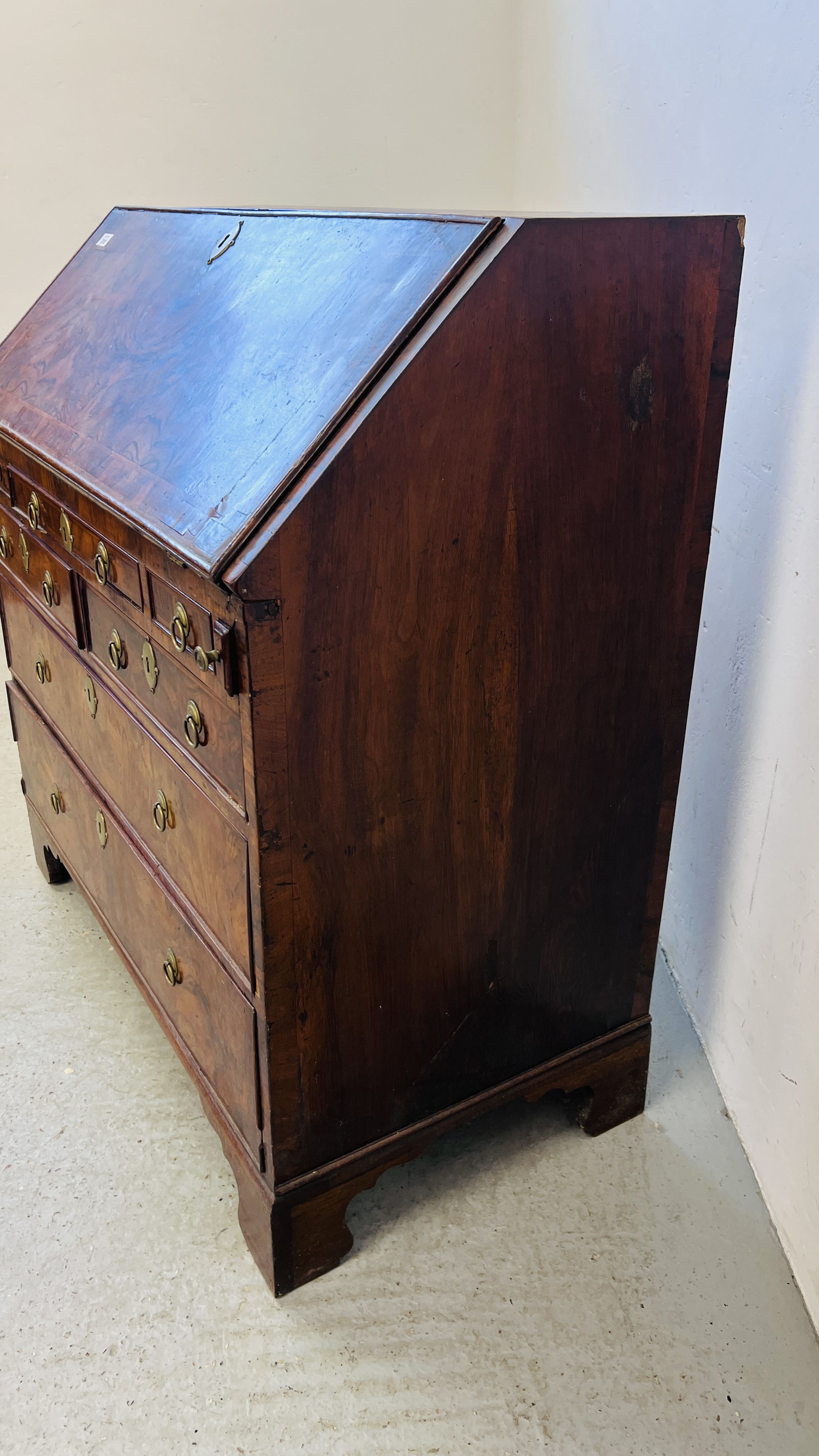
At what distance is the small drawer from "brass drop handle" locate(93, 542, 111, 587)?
0.15 meters

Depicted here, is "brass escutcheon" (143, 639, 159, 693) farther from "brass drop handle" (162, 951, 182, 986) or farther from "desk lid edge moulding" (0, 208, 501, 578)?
"brass drop handle" (162, 951, 182, 986)

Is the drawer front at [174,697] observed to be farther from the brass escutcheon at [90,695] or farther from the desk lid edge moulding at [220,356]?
the desk lid edge moulding at [220,356]

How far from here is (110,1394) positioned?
1407 mm

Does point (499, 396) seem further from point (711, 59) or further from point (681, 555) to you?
point (711, 59)

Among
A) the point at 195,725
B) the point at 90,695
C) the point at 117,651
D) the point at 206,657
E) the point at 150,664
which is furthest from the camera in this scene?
the point at 90,695

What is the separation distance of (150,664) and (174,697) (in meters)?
0.07

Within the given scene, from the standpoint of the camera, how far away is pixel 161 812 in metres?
1.58

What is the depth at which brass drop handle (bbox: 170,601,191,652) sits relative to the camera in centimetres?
129

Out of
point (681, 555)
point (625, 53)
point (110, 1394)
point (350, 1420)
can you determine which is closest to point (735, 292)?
point (681, 555)

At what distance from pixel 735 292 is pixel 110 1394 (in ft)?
5.39

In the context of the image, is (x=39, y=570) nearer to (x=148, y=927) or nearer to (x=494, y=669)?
(x=148, y=927)

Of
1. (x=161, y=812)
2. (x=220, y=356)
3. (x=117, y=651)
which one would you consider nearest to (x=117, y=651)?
(x=117, y=651)

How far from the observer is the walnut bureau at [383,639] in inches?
46.4

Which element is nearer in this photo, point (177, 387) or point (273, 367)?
point (273, 367)
